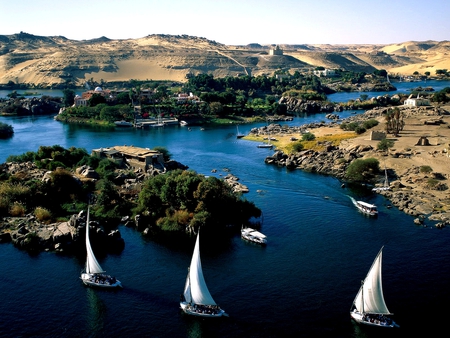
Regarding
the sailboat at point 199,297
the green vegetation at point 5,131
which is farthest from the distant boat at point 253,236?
the green vegetation at point 5,131

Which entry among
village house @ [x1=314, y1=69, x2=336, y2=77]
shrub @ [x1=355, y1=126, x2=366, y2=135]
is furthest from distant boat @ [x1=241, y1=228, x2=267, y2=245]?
village house @ [x1=314, y1=69, x2=336, y2=77]

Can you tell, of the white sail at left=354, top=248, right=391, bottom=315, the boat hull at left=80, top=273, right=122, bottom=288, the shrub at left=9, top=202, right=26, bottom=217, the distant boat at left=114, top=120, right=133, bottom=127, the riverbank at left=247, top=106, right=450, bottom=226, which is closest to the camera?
the white sail at left=354, top=248, right=391, bottom=315

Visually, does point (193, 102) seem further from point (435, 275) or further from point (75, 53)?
point (75, 53)

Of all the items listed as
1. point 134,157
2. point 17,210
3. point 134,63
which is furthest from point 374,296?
point 134,63

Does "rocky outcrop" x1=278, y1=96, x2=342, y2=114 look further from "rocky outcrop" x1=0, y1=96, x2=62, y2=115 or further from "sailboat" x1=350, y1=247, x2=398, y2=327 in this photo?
"sailboat" x1=350, y1=247, x2=398, y2=327

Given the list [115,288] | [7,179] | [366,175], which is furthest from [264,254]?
[7,179]
